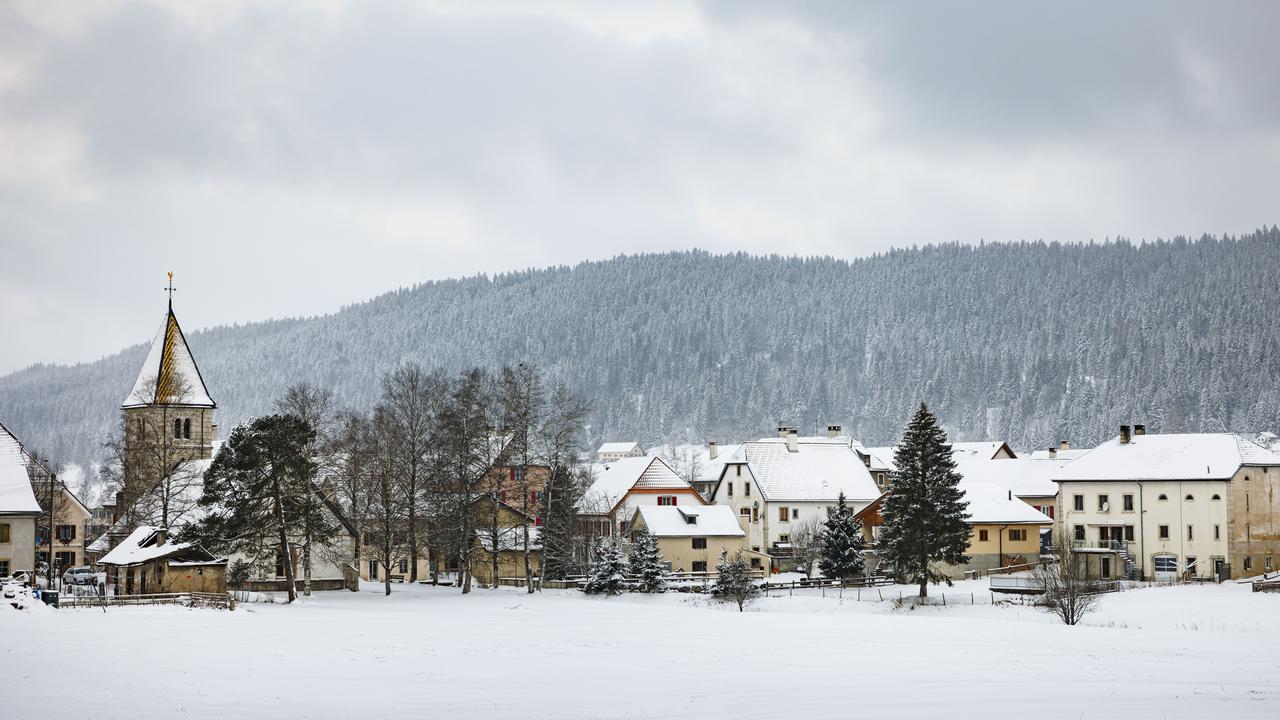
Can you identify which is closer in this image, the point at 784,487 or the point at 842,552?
the point at 842,552

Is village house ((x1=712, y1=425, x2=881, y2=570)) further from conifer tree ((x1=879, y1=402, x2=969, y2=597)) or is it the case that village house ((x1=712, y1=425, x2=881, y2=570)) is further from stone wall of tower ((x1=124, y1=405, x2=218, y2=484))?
stone wall of tower ((x1=124, y1=405, x2=218, y2=484))

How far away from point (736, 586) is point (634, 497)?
34.9m

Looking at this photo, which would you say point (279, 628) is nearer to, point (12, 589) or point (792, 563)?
point (12, 589)

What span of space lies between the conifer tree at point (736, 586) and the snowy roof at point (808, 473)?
3406 cm

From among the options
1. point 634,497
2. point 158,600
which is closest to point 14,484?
point 158,600

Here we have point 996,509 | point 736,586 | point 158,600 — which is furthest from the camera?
point 996,509

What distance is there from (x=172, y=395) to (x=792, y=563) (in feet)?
136

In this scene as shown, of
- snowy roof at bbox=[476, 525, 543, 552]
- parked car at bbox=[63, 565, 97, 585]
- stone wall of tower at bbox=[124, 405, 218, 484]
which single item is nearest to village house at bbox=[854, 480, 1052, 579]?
snowy roof at bbox=[476, 525, 543, 552]

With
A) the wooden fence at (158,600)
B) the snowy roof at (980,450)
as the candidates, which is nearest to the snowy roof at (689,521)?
the wooden fence at (158,600)

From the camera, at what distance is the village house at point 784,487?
3804 inches

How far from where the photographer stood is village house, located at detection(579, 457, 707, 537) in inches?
3595

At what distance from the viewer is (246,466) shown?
60.8 m

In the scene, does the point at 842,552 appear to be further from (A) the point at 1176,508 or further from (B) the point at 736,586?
(A) the point at 1176,508

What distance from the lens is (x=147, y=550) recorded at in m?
59.1
